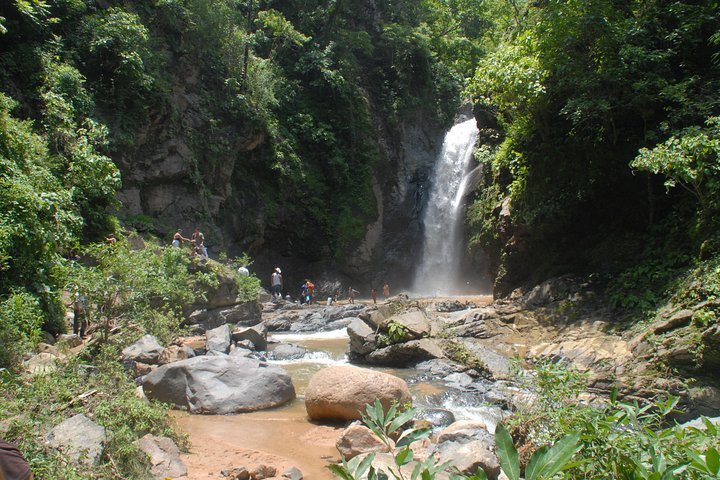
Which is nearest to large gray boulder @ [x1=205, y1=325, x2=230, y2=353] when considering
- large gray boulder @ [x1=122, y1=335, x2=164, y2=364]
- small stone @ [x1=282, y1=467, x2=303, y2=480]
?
Answer: large gray boulder @ [x1=122, y1=335, x2=164, y2=364]

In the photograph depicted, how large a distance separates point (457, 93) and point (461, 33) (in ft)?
24.0

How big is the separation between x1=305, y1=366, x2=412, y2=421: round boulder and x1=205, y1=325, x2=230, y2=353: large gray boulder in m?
4.18

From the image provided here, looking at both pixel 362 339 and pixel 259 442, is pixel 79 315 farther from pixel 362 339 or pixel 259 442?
pixel 362 339

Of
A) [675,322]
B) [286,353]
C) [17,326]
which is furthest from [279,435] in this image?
[675,322]

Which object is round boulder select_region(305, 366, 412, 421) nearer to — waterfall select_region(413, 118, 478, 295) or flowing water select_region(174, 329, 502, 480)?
flowing water select_region(174, 329, 502, 480)

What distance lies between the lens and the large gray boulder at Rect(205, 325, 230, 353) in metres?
11.3

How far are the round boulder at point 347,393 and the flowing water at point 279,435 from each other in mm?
228

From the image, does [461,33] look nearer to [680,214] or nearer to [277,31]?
[277,31]

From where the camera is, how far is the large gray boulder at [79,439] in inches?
169

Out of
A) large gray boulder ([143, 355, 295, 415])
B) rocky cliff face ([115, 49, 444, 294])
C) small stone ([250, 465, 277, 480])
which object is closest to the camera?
small stone ([250, 465, 277, 480])

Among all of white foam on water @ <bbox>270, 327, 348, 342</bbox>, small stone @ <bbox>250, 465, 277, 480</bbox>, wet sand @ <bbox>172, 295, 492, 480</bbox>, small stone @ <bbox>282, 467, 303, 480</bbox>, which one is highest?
small stone @ <bbox>250, 465, 277, 480</bbox>

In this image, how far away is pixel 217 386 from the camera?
26.5 ft

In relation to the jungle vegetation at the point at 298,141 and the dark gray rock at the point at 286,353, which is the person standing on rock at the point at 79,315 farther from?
the dark gray rock at the point at 286,353

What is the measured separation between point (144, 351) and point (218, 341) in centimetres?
212
